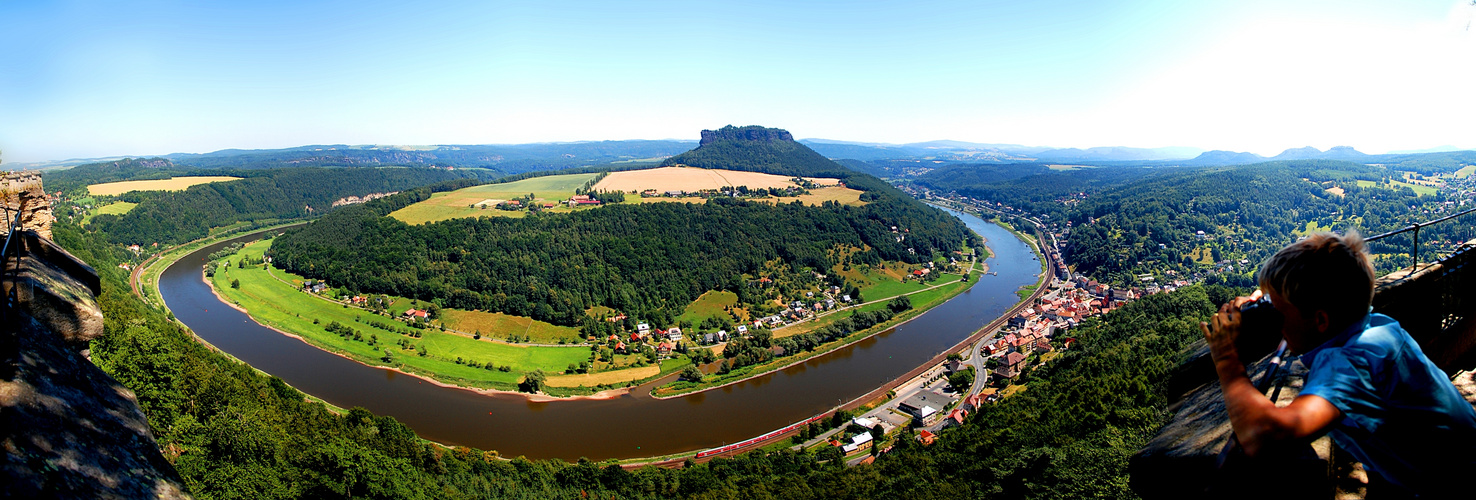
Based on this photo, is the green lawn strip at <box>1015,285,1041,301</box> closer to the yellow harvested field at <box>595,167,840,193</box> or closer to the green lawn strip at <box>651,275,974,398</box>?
the green lawn strip at <box>651,275,974,398</box>

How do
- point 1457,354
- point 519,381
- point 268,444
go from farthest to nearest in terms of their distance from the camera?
1. point 519,381
2. point 268,444
3. point 1457,354

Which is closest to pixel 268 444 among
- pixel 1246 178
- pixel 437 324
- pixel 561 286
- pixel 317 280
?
pixel 437 324

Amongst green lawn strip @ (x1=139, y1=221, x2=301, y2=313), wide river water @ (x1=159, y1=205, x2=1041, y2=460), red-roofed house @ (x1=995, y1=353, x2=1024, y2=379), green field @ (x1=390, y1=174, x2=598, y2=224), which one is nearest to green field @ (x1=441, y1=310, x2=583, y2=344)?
wide river water @ (x1=159, y1=205, x2=1041, y2=460)

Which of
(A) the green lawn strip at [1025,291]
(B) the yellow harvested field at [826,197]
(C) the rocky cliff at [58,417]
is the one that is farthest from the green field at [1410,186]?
(C) the rocky cliff at [58,417]

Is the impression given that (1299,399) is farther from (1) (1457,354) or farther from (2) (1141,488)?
(1) (1457,354)

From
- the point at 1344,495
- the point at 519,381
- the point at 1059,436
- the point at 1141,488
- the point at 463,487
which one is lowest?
the point at 519,381
